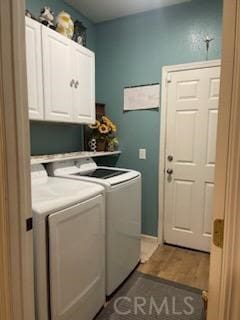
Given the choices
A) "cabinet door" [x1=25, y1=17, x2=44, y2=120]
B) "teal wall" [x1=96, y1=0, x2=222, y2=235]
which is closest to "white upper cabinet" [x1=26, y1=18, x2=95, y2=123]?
"cabinet door" [x1=25, y1=17, x2=44, y2=120]

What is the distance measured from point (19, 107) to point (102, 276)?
1.42m

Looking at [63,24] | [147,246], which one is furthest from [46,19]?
[147,246]

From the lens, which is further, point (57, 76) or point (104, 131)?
point (104, 131)

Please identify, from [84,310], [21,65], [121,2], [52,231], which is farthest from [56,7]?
[84,310]

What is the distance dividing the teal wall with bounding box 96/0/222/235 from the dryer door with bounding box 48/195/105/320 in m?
1.29

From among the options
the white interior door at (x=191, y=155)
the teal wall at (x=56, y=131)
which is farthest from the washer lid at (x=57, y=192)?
the white interior door at (x=191, y=155)

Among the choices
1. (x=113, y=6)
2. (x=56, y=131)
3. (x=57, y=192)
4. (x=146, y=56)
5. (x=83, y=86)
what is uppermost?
(x=113, y=6)

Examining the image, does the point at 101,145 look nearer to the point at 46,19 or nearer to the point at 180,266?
the point at 46,19

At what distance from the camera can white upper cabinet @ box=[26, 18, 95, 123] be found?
181 cm

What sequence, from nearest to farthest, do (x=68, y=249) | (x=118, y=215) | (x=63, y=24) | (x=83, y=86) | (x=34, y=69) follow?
1. (x=68, y=249)
2. (x=34, y=69)
3. (x=118, y=215)
4. (x=63, y=24)
5. (x=83, y=86)

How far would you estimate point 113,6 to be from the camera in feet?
8.60

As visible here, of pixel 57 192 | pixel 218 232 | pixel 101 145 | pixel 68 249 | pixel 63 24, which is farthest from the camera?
pixel 101 145

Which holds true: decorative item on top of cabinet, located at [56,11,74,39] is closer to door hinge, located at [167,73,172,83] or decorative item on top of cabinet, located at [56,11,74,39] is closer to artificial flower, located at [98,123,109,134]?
artificial flower, located at [98,123,109,134]

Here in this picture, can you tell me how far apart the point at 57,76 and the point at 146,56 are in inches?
49.4
